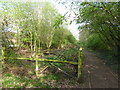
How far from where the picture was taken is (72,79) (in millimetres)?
2514

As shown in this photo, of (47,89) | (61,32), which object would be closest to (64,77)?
(47,89)

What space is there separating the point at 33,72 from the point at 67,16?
2493 millimetres

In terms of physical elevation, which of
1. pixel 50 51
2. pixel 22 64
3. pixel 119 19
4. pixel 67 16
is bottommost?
pixel 22 64

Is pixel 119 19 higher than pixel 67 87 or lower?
higher

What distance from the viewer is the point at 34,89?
204cm

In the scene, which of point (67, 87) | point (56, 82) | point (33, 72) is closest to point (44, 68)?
point (33, 72)

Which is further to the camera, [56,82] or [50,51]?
[50,51]

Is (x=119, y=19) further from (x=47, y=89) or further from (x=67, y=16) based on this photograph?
(x=47, y=89)

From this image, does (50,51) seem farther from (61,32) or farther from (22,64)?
(61,32)

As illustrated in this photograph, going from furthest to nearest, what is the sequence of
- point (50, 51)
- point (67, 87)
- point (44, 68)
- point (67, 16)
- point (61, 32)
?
point (61, 32) → point (50, 51) → point (44, 68) → point (67, 16) → point (67, 87)

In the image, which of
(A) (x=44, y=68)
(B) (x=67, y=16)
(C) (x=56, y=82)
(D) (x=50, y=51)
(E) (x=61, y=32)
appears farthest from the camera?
(E) (x=61, y=32)

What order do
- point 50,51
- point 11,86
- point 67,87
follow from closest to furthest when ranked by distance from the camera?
point 11,86
point 67,87
point 50,51

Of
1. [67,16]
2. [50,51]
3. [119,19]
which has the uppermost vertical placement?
[67,16]

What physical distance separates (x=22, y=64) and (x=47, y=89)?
4.51 feet
